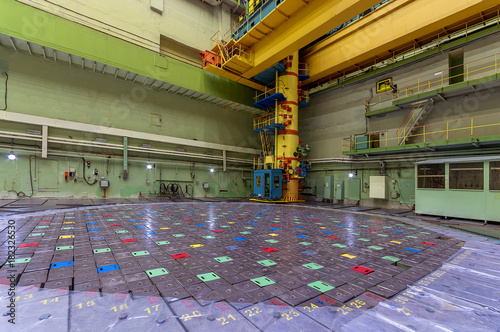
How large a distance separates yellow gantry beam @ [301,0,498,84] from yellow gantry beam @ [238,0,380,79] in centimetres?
330

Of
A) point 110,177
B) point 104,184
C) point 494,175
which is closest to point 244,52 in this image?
point 110,177

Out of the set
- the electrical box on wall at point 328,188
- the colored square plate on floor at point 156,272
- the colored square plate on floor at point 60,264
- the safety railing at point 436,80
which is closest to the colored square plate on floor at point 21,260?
the colored square plate on floor at point 60,264

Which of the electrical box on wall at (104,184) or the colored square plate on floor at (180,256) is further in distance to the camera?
the electrical box on wall at (104,184)

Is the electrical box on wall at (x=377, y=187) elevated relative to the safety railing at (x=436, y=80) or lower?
lower

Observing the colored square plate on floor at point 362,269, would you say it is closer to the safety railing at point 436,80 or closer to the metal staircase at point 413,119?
the metal staircase at point 413,119

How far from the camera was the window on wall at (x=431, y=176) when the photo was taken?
8.38 metres

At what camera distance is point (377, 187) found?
12.1 m

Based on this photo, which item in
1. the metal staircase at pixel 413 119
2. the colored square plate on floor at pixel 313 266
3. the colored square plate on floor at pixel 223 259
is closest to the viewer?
the colored square plate on floor at pixel 313 266

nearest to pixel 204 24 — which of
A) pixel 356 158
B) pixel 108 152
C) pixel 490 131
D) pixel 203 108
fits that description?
pixel 203 108

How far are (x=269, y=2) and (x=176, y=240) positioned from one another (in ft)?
39.3

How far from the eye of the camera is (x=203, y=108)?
15.5m

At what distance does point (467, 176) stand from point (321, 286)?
28.4 feet

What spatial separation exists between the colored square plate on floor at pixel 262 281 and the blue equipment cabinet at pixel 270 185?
10.4 m

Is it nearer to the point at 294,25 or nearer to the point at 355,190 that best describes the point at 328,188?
the point at 355,190
